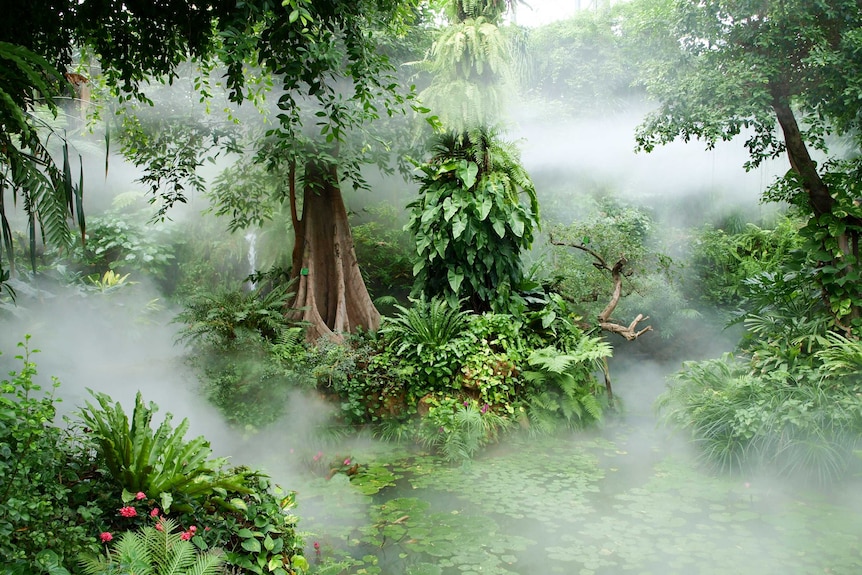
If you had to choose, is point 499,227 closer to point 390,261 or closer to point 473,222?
point 473,222

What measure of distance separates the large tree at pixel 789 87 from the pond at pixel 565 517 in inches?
86.3

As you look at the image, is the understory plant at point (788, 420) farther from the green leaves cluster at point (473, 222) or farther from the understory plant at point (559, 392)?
the green leaves cluster at point (473, 222)

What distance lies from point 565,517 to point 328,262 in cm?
419

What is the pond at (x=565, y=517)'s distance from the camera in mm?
3438

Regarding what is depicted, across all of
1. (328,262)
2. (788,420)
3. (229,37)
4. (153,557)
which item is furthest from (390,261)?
(153,557)

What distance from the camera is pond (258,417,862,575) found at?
3438 millimetres

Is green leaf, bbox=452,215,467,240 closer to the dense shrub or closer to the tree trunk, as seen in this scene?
the tree trunk

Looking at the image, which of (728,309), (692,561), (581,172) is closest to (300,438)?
(692,561)

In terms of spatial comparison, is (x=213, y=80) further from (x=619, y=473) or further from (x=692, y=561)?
(x=692, y=561)

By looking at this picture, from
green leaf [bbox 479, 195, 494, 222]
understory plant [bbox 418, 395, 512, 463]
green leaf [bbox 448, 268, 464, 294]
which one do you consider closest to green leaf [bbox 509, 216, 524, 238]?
green leaf [bbox 479, 195, 494, 222]

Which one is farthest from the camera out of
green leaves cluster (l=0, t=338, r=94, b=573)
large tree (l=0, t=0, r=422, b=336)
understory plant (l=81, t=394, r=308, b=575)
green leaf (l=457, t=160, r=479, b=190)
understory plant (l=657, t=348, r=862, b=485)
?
green leaf (l=457, t=160, r=479, b=190)

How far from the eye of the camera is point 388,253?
342 inches

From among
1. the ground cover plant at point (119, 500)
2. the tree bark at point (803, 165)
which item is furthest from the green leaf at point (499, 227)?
the ground cover plant at point (119, 500)

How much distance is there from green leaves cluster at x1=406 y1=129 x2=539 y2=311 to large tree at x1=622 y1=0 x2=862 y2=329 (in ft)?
5.02
